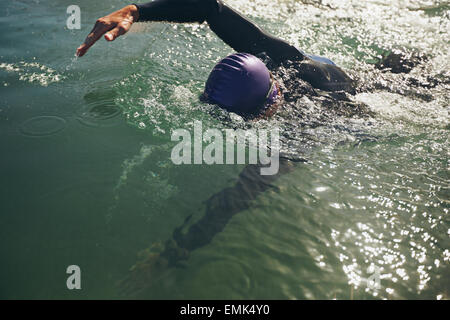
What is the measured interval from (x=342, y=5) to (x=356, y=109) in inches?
203

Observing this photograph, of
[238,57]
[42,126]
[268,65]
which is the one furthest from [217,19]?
[42,126]

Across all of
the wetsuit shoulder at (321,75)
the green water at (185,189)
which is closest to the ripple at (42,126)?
the green water at (185,189)

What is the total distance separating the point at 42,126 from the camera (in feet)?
13.1

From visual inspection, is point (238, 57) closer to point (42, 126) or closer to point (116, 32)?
point (116, 32)

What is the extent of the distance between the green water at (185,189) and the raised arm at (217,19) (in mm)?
866

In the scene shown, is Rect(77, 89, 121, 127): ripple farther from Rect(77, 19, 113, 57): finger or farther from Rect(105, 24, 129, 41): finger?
Rect(105, 24, 129, 41): finger

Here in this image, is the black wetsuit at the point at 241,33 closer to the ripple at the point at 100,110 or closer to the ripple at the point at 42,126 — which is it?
the ripple at the point at 100,110

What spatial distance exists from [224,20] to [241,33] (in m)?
0.28

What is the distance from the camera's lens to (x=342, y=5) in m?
8.30

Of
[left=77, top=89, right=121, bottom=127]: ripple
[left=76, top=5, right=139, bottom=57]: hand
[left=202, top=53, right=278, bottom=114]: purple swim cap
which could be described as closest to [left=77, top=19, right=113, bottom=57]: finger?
[left=76, top=5, right=139, bottom=57]: hand

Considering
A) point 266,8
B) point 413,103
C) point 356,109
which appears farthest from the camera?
point 266,8

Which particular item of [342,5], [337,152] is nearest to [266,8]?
[342,5]
